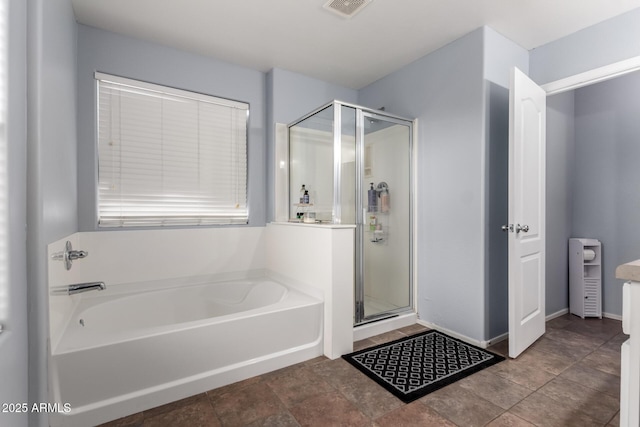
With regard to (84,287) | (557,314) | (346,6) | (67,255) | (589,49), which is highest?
(346,6)

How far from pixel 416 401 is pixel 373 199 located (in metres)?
1.64

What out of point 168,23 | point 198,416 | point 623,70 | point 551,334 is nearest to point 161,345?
point 198,416

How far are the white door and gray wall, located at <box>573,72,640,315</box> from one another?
A: 121cm

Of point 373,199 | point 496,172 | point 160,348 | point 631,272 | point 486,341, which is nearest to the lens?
point 631,272

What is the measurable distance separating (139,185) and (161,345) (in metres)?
1.50

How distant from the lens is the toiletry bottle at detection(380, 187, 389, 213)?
2910 mm

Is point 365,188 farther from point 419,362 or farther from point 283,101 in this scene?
point 419,362

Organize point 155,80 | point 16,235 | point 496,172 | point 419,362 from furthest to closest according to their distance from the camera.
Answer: point 155,80 → point 496,172 → point 419,362 → point 16,235

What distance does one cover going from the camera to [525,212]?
7.61 ft

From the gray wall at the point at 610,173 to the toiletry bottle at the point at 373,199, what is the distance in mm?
2338

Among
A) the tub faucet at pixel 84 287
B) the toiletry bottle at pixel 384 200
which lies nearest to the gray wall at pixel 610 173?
the toiletry bottle at pixel 384 200

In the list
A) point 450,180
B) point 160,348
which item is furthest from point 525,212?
point 160,348

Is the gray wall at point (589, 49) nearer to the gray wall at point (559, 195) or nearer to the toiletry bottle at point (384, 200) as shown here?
the gray wall at point (559, 195)

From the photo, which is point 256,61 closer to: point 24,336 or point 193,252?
point 193,252
